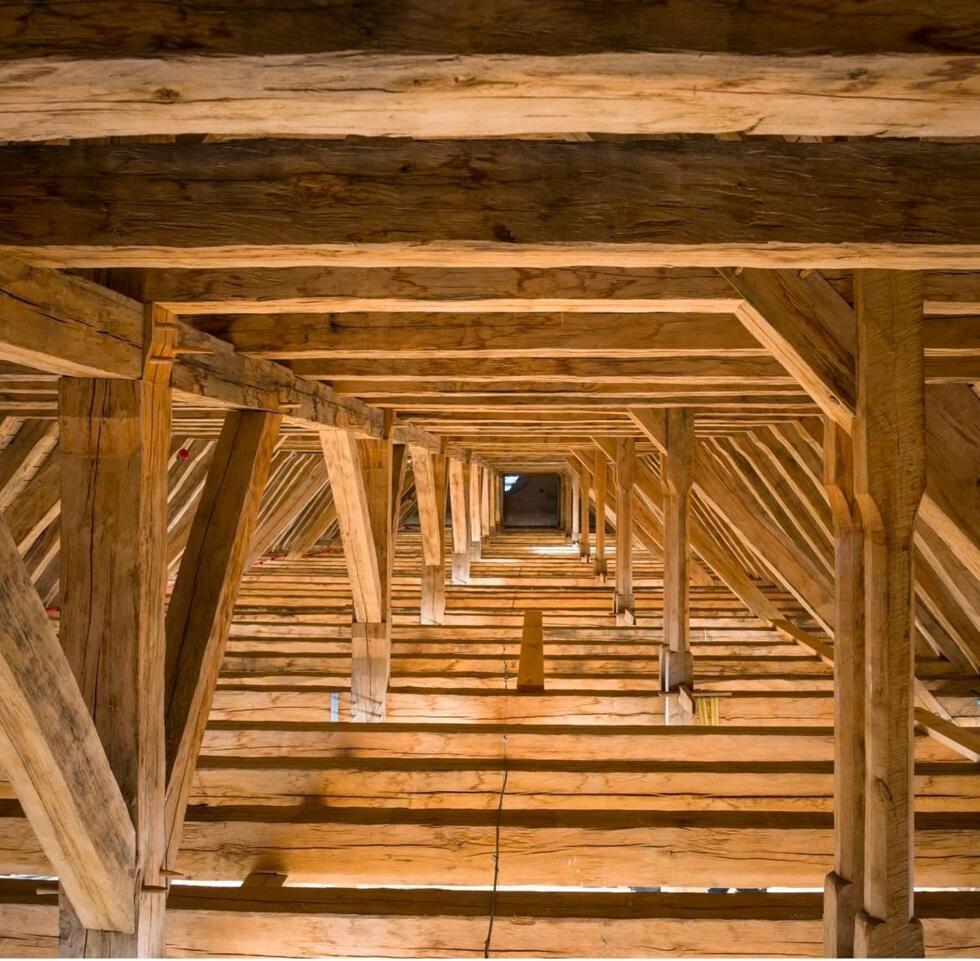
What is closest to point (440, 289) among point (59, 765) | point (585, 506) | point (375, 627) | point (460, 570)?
point (59, 765)

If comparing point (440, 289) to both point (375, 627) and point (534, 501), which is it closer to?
point (375, 627)

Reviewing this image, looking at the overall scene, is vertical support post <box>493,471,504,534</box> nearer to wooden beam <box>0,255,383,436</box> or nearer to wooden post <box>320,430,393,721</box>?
wooden post <box>320,430,393,721</box>

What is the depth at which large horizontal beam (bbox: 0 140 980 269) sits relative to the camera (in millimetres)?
1604

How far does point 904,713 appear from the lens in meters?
1.88

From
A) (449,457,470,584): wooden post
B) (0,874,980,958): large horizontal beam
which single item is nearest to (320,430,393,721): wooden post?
(0,874,980,958): large horizontal beam

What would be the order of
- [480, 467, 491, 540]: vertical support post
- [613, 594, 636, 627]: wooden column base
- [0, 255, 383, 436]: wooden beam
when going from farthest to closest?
[480, 467, 491, 540]: vertical support post
[613, 594, 636, 627]: wooden column base
[0, 255, 383, 436]: wooden beam

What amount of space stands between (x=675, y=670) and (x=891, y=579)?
3.63m

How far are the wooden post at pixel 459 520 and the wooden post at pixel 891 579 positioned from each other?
27.3 ft

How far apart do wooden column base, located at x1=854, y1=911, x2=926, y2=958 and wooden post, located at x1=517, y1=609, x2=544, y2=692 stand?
286 cm

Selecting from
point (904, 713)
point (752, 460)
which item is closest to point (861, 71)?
point (904, 713)

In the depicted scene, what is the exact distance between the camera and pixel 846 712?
2160 mm

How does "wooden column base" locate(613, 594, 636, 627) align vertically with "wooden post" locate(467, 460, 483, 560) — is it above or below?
below

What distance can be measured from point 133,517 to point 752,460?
6.46 meters

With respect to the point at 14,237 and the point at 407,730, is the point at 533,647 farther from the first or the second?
the point at 14,237
